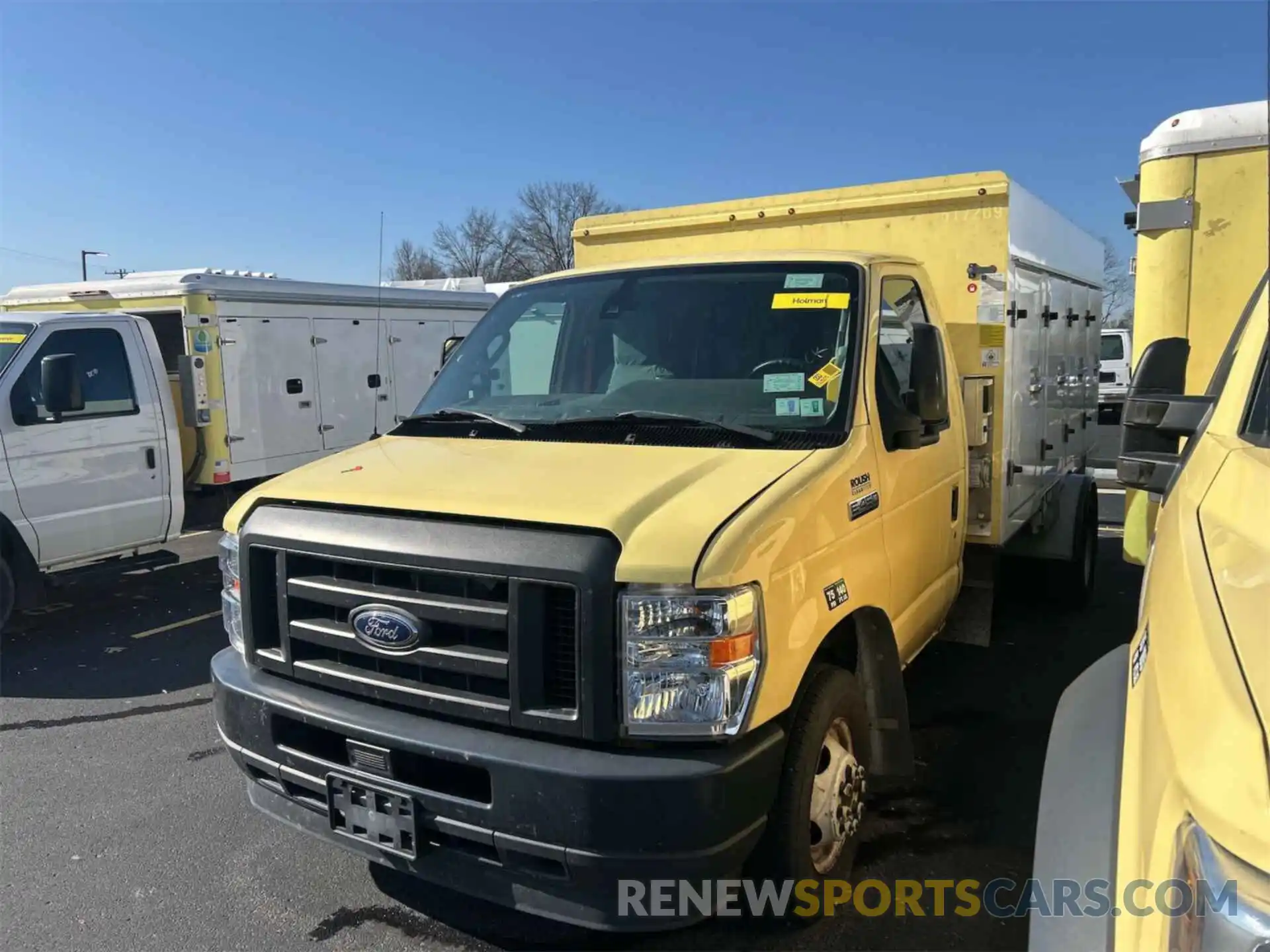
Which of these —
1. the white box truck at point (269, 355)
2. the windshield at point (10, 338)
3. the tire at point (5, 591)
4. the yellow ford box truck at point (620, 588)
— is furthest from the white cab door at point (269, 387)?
the yellow ford box truck at point (620, 588)

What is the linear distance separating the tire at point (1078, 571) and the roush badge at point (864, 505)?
11.9 feet

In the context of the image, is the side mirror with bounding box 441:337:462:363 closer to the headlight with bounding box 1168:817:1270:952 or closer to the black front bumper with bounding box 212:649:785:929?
the black front bumper with bounding box 212:649:785:929

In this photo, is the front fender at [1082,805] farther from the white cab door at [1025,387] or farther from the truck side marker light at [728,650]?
the white cab door at [1025,387]

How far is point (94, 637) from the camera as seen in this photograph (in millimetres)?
6746

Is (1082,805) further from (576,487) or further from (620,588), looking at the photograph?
(576,487)

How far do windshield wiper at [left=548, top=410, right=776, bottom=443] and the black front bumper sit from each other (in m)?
1.02

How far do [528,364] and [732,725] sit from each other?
2.19 m

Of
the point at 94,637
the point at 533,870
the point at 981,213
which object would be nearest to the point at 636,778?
the point at 533,870

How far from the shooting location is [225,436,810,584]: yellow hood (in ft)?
8.20

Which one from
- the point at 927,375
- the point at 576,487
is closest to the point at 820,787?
the point at 576,487

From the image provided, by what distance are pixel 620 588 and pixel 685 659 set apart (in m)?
0.26

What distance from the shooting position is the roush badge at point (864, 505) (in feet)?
10.3

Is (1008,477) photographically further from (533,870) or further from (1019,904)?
(533,870)

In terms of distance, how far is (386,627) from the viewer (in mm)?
2770
